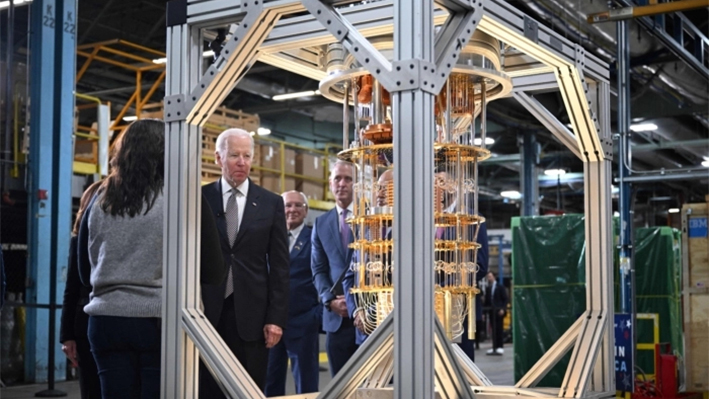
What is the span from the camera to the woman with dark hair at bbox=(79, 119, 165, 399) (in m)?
4.13

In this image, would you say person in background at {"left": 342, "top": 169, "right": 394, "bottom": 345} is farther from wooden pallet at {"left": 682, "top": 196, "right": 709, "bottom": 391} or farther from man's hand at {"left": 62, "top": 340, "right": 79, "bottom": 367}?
wooden pallet at {"left": 682, "top": 196, "right": 709, "bottom": 391}

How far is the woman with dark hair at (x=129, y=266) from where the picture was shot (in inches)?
163

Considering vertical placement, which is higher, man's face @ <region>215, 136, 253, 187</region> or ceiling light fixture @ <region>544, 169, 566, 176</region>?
ceiling light fixture @ <region>544, 169, 566, 176</region>

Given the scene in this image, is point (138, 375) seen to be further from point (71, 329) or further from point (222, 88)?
point (222, 88)

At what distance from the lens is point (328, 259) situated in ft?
21.0

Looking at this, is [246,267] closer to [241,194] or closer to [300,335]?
[241,194]

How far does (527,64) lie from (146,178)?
2.45 metres

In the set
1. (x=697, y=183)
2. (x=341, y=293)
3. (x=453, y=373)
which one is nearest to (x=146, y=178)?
(x=453, y=373)

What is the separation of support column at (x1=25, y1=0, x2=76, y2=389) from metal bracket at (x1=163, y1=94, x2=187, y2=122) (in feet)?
26.7

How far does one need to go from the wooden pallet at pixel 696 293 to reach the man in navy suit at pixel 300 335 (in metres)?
5.50

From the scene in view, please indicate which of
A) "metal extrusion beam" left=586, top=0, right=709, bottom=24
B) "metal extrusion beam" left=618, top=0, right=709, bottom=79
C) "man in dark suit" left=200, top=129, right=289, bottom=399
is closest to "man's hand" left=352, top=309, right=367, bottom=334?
"man in dark suit" left=200, top=129, right=289, bottom=399

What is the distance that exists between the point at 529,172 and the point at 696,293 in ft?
37.5

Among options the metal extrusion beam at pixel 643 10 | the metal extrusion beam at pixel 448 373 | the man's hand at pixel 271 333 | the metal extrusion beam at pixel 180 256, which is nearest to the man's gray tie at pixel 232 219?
the man's hand at pixel 271 333

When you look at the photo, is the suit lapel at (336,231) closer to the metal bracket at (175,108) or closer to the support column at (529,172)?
the metal bracket at (175,108)
